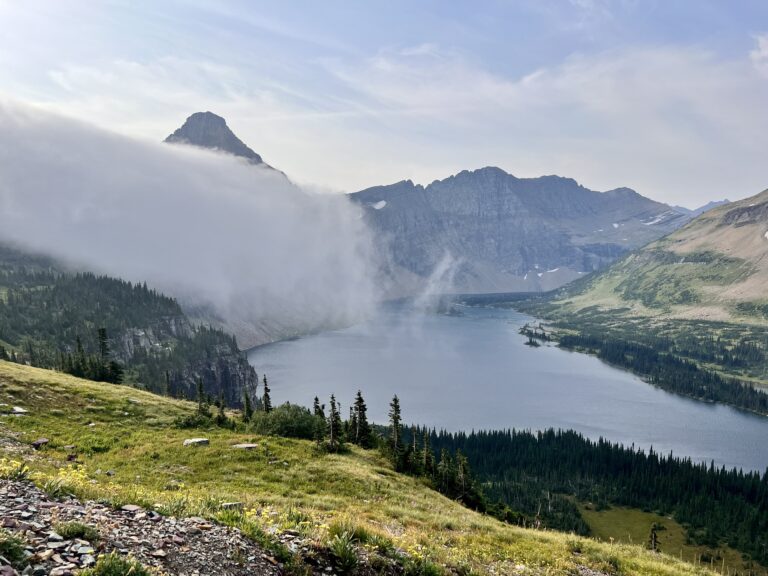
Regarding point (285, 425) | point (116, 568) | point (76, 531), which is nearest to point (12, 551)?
point (76, 531)

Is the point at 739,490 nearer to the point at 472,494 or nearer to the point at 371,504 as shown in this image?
the point at 472,494

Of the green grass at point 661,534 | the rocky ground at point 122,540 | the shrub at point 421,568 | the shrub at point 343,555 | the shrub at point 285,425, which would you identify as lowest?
the green grass at point 661,534

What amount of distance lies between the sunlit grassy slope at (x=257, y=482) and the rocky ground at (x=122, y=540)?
47.5 inches

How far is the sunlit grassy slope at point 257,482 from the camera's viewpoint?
63.2ft

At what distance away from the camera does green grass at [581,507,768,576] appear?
380ft

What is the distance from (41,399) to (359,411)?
45.7m

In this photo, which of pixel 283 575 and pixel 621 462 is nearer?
pixel 283 575

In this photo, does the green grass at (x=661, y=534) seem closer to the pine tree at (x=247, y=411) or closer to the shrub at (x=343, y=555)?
the pine tree at (x=247, y=411)

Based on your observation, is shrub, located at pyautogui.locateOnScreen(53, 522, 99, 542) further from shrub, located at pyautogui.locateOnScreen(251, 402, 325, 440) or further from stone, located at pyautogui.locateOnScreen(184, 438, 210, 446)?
shrub, located at pyautogui.locateOnScreen(251, 402, 325, 440)

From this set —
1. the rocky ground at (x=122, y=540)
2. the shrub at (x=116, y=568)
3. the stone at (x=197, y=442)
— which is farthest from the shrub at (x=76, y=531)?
the stone at (x=197, y=442)

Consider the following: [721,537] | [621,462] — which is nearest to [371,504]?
[721,537]

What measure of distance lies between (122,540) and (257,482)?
22.6 meters

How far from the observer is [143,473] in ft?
108

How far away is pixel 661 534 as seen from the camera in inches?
5236
